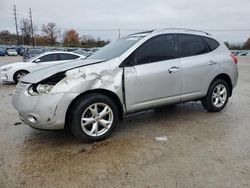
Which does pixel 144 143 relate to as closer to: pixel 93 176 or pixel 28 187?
pixel 93 176

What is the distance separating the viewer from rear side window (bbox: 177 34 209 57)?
4.90 meters

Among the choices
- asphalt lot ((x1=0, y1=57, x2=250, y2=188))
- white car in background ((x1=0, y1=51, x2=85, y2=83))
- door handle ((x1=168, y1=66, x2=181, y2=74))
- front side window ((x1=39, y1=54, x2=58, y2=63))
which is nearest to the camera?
asphalt lot ((x1=0, y1=57, x2=250, y2=188))

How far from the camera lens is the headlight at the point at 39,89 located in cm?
368

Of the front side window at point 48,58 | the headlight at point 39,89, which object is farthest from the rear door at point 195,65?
the front side window at point 48,58

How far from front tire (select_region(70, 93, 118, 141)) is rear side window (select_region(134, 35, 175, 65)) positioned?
2.95 feet

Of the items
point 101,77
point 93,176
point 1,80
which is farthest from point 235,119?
point 1,80

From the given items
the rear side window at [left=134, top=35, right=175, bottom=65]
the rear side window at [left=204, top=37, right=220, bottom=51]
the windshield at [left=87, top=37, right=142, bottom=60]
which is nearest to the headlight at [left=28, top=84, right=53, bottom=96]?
the windshield at [left=87, top=37, right=142, bottom=60]

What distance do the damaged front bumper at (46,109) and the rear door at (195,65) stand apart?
7.19ft

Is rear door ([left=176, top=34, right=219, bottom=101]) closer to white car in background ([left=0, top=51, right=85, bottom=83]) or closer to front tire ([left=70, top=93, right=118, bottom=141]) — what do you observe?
front tire ([left=70, top=93, right=118, bottom=141])

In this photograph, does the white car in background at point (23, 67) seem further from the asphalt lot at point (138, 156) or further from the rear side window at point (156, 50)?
the rear side window at point (156, 50)

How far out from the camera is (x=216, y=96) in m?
5.53

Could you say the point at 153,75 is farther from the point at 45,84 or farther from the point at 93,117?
the point at 45,84

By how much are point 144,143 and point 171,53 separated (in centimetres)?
176

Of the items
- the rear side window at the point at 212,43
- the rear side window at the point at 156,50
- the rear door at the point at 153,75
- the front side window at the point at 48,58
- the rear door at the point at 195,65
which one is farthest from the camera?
the front side window at the point at 48,58
